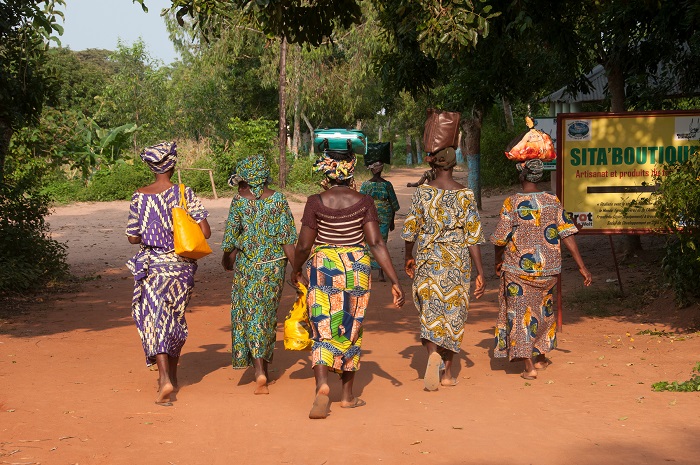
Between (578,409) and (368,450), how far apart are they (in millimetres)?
1743

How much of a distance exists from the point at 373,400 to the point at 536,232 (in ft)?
6.41

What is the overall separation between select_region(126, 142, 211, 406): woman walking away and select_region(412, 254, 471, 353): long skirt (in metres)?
1.83

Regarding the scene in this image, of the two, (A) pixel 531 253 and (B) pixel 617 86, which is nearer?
(A) pixel 531 253

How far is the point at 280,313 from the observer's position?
453 inches

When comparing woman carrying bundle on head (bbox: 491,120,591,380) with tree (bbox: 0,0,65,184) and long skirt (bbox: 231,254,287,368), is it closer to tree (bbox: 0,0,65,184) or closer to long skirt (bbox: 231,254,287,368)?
long skirt (bbox: 231,254,287,368)

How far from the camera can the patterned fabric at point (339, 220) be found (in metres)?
6.57

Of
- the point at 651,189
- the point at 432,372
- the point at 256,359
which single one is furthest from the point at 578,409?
the point at 651,189

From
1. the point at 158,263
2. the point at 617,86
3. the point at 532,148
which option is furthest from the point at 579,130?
the point at 158,263

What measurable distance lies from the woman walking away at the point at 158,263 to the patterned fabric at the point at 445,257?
1757 mm

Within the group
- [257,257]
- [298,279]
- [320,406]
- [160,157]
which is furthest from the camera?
[257,257]

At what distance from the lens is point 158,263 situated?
22.7 ft

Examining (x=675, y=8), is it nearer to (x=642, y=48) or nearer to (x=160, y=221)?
(x=642, y=48)

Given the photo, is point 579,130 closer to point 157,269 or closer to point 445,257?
point 445,257

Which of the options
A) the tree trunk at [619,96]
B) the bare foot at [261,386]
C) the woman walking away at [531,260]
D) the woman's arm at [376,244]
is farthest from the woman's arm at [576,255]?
the tree trunk at [619,96]
